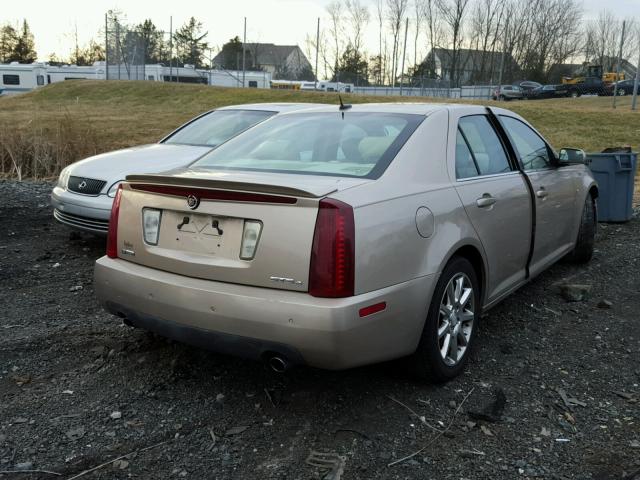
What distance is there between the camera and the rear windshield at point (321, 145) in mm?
3395

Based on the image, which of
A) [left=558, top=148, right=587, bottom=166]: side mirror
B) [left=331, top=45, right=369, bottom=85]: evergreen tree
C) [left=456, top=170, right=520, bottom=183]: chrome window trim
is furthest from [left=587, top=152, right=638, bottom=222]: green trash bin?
[left=331, top=45, right=369, bottom=85]: evergreen tree

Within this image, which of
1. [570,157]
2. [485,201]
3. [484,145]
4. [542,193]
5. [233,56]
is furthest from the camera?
[233,56]

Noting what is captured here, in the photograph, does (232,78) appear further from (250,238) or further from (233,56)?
(250,238)

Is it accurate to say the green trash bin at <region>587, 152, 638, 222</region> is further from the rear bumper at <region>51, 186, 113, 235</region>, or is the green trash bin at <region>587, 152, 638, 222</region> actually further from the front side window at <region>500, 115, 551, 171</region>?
the rear bumper at <region>51, 186, 113, 235</region>

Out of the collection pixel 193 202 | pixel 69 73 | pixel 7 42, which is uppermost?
pixel 7 42

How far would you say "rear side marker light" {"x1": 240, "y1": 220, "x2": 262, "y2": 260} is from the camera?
288 centimetres

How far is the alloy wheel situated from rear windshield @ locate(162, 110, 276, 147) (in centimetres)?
438

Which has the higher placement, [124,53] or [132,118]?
[124,53]

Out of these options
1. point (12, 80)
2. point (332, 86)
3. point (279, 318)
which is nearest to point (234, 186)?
point (279, 318)

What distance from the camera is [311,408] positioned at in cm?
322

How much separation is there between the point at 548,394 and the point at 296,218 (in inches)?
70.6

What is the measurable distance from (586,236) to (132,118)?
2102 cm

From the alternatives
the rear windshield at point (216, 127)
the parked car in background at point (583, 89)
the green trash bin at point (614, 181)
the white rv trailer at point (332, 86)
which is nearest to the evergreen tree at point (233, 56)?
the white rv trailer at point (332, 86)

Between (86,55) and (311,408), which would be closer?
(311,408)
